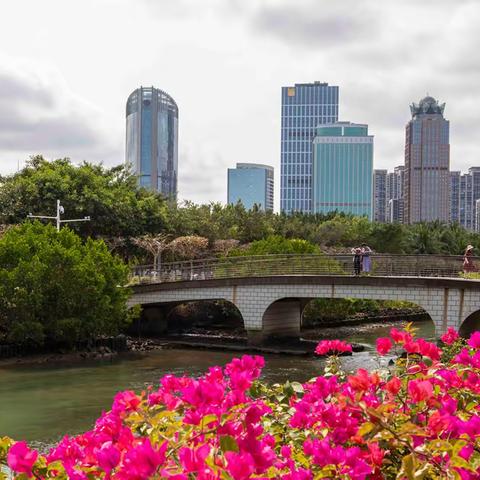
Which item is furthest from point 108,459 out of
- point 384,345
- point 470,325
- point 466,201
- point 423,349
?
point 466,201

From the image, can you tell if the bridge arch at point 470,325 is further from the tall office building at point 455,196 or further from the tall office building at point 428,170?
the tall office building at point 455,196

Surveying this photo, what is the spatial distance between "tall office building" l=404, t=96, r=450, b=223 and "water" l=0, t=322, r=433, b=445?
132 meters

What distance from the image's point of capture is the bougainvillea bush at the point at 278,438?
11.3ft

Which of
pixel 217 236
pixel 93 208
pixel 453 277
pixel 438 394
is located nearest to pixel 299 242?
pixel 217 236

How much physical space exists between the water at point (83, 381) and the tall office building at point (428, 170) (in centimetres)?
13215

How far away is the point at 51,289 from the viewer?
100ft

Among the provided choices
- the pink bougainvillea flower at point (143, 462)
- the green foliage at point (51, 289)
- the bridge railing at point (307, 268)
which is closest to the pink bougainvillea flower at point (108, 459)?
the pink bougainvillea flower at point (143, 462)

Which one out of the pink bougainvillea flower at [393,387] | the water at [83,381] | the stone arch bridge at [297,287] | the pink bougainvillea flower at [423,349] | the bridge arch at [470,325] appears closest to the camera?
the pink bougainvillea flower at [393,387]

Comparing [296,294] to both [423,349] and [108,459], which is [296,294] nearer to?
[423,349]

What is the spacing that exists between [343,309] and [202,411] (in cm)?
4484

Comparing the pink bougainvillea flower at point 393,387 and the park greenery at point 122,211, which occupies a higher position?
the park greenery at point 122,211

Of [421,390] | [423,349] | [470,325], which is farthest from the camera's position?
[470,325]

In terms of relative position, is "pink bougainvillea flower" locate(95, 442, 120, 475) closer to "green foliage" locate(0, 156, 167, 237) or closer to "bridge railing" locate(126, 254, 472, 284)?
"bridge railing" locate(126, 254, 472, 284)

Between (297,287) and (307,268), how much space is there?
200cm
